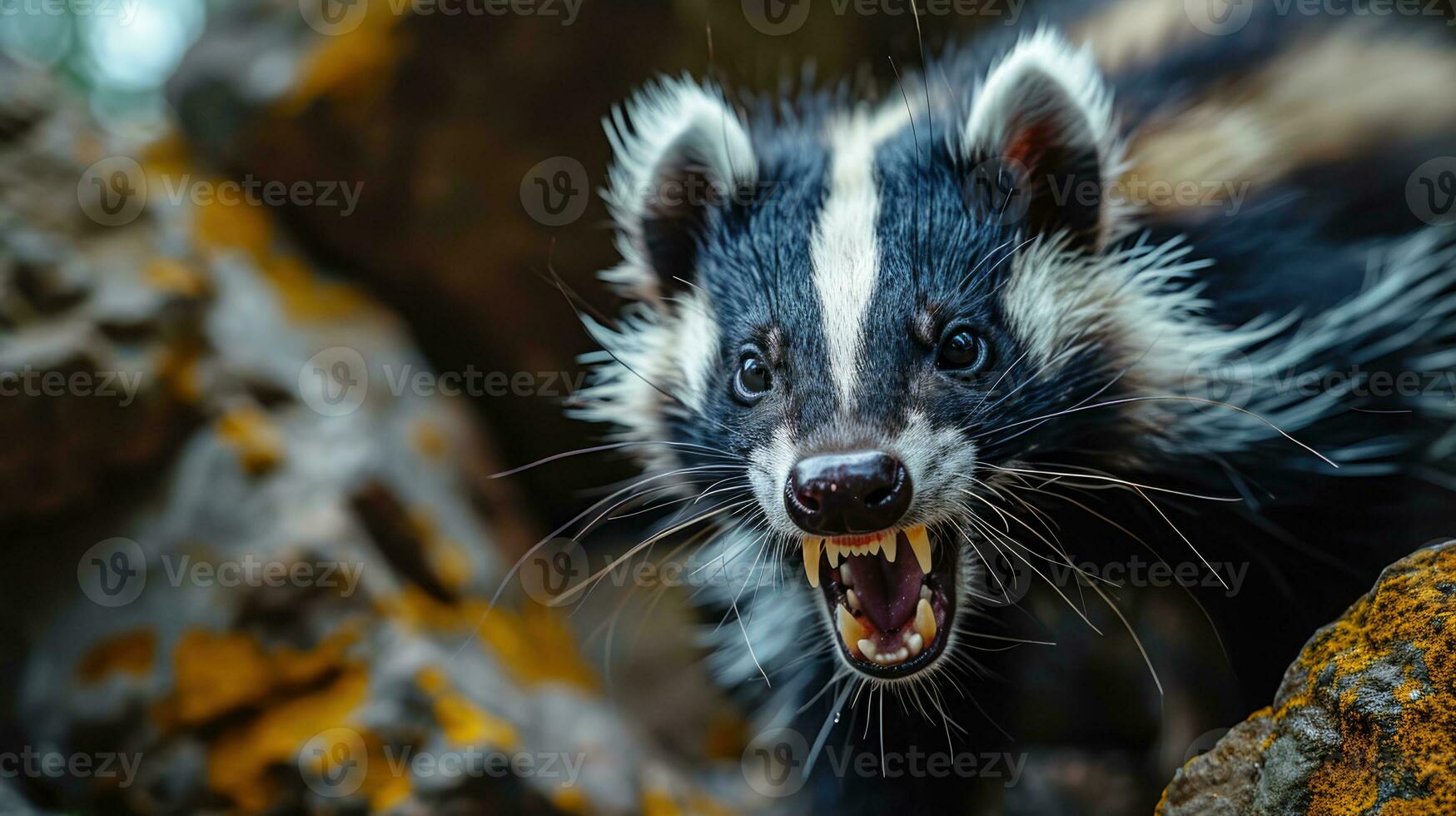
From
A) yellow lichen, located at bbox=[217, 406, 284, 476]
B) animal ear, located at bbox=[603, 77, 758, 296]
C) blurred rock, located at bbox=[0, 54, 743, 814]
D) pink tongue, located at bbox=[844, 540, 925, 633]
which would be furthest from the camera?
yellow lichen, located at bbox=[217, 406, 284, 476]

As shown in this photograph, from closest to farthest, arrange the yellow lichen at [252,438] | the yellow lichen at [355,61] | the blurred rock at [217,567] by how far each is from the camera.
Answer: the blurred rock at [217,567] < the yellow lichen at [252,438] < the yellow lichen at [355,61]

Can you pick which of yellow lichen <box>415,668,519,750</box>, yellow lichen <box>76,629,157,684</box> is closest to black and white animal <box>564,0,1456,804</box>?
yellow lichen <box>415,668,519,750</box>

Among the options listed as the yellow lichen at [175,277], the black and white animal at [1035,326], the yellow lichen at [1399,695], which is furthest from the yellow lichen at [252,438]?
the yellow lichen at [1399,695]

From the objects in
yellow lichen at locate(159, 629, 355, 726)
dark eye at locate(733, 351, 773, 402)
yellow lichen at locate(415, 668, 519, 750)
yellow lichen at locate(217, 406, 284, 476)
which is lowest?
yellow lichen at locate(415, 668, 519, 750)

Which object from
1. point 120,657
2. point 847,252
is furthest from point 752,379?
point 120,657

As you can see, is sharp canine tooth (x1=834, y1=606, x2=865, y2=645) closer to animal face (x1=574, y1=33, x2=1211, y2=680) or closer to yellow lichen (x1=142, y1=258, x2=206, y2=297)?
animal face (x1=574, y1=33, x2=1211, y2=680)

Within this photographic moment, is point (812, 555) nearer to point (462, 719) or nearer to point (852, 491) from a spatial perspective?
point (852, 491)

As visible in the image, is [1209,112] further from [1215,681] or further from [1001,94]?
[1215,681]

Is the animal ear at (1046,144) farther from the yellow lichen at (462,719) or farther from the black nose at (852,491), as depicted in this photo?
the yellow lichen at (462,719)
